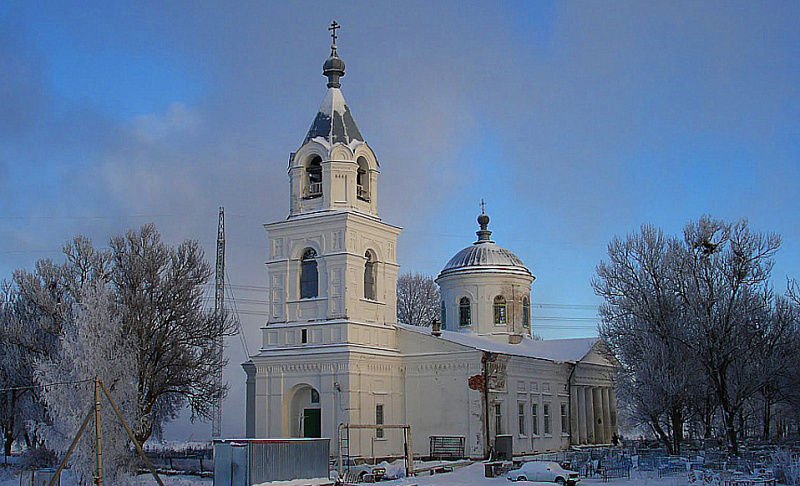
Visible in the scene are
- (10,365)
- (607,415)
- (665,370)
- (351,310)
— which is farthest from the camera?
(607,415)

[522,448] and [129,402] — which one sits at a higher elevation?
[129,402]

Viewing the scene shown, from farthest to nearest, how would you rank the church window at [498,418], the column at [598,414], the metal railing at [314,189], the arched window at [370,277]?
the column at [598,414] → the church window at [498,418] → the arched window at [370,277] → the metal railing at [314,189]

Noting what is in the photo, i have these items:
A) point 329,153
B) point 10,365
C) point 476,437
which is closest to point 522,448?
point 476,437

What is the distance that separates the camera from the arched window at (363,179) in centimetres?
3180

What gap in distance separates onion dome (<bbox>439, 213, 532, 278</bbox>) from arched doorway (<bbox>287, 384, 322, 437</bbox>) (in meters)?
12.5

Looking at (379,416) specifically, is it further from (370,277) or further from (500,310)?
(500,310)

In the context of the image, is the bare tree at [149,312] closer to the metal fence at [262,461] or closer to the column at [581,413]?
the metal fence at [262,461]

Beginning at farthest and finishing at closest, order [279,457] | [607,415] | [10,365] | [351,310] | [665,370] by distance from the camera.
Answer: [607,415]
[10,365]
[351,310]
[665,370]
[279,457]

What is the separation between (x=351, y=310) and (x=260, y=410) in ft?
16.4

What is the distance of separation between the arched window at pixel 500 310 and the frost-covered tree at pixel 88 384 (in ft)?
67.0

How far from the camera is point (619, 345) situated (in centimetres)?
3098

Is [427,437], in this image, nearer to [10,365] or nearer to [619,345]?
[619,345]

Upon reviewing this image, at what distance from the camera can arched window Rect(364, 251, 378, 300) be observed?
31484 mm

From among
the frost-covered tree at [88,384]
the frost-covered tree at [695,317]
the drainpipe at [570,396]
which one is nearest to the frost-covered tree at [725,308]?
the frost-covered tree at [695,317]
